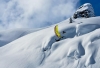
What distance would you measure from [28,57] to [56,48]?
3506 mm

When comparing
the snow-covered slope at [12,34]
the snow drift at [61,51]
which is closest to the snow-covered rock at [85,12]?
the snow drift at [61,51]

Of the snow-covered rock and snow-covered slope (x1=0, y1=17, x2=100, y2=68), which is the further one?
the snow-covered rock

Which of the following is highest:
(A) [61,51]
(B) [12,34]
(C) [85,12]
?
(B) [12,34]

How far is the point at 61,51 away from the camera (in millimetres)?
29594

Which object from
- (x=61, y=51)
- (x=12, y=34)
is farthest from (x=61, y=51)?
(x=12, y=34)

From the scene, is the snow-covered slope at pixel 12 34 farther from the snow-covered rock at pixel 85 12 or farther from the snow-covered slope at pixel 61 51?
the snow-covered slope at pixel 61 51

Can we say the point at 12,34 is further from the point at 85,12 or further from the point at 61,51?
the point at 61,51

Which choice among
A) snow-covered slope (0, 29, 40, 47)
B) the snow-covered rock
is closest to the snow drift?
the snow-covered rock

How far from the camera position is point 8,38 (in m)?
64.0

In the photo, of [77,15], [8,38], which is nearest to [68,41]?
[77,15]

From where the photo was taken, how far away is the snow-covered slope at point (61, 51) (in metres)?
27.0

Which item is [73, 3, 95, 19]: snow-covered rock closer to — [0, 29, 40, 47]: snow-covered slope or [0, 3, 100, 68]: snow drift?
[0, 3, 100, 68]: snow drift

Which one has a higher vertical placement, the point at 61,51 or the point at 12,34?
the point at 12,34

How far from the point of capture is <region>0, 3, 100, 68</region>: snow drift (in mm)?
26973
